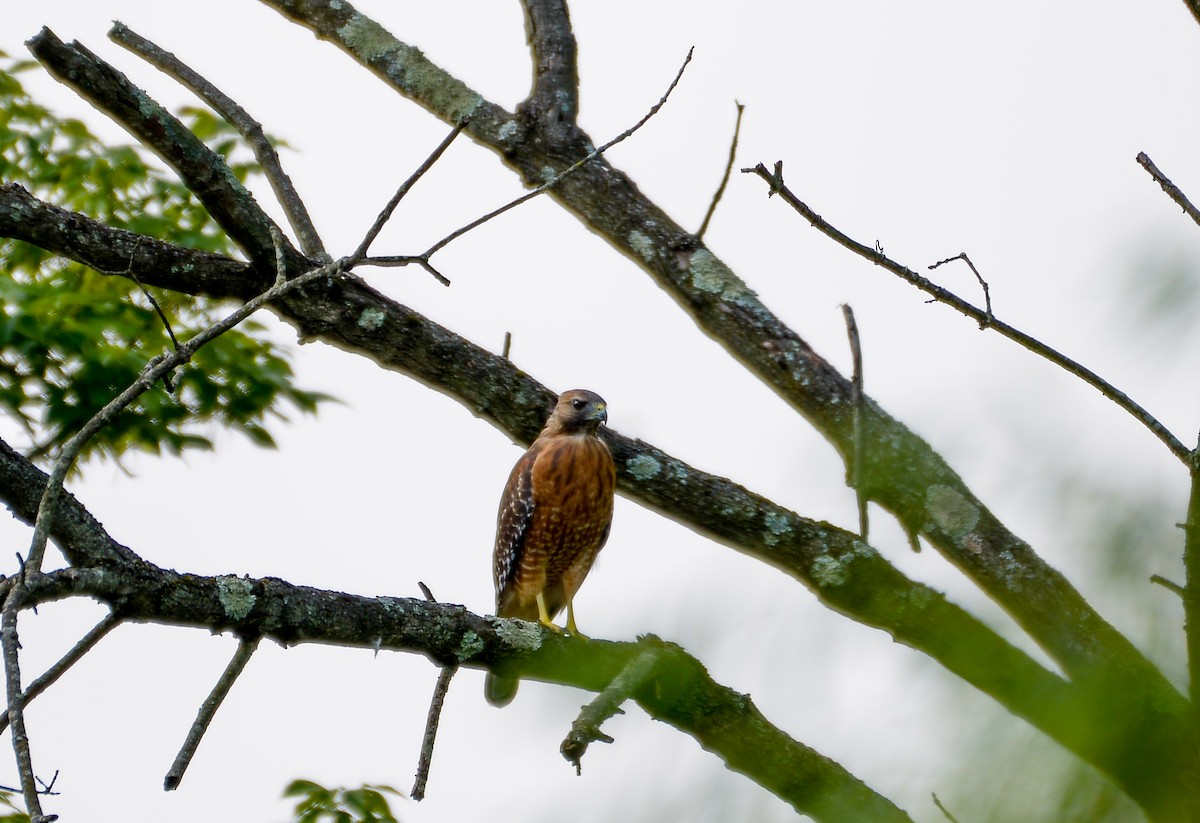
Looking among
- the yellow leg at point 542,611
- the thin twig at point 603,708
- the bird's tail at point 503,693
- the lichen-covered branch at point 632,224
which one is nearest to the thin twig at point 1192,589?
the thin twig at point 603,708

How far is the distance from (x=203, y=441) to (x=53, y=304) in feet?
2.80

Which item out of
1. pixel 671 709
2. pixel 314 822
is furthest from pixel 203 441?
pixel 671 709

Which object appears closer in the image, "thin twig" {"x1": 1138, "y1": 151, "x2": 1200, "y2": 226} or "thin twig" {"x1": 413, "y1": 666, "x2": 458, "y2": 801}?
"thin twig" {"x1": 1138, "y1": 151, "x2": 1200, "y2": 226}

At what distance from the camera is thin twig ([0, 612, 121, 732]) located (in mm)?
2238

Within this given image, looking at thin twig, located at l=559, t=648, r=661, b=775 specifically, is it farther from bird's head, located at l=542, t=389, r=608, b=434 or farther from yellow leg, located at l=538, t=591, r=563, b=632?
yellow leg, located at l=538, t=591, r=563, b=632

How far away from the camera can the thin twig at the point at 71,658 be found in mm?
2238

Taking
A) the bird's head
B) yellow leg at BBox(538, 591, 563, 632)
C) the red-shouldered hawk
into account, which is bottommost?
yellow leg at BBox(538, 591, 563, 632)

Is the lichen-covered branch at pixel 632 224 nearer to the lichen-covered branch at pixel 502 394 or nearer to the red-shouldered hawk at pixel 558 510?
the lichen-covered branch at pixel 502 394

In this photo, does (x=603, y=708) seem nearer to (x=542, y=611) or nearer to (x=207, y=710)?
(x=207, y=710)

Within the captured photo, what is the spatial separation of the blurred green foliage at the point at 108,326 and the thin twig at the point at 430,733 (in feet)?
7.53

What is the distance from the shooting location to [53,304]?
4855mm

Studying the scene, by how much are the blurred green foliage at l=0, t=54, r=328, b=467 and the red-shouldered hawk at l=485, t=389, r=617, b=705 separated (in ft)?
3.89

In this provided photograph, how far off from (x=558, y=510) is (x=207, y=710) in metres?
3.62

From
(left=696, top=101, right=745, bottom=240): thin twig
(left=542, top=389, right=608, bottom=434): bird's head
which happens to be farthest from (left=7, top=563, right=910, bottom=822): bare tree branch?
(left=542, top=389, right=608, bottom=434): bird's head
